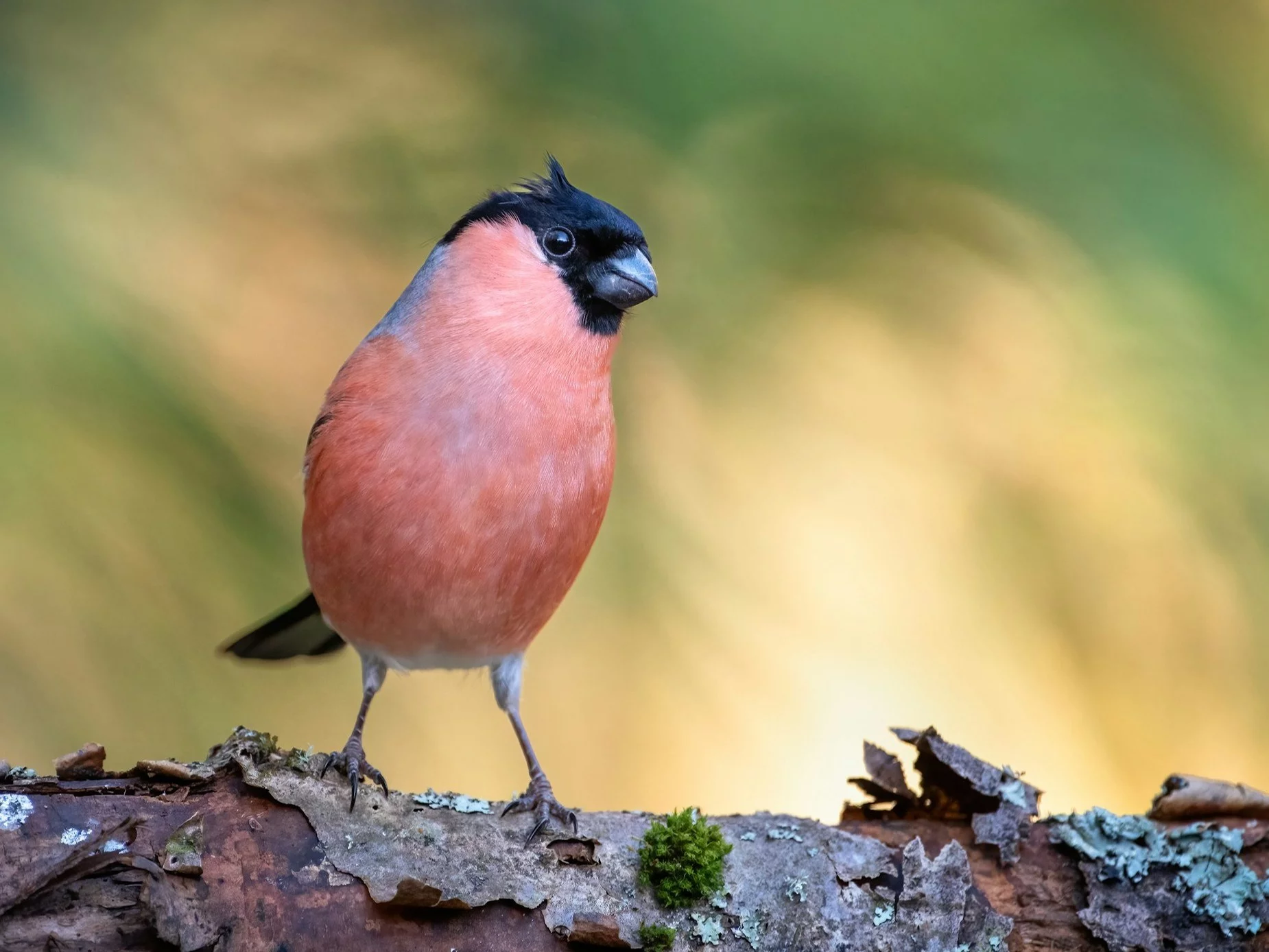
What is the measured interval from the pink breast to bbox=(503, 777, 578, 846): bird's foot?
476 millimetres

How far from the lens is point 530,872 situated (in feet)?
8.40

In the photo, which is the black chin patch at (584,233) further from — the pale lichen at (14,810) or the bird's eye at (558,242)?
the pale lichen at (14,810)

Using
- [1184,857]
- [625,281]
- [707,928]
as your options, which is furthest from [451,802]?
[1184,857]

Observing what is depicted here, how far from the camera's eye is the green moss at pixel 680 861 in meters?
2.62

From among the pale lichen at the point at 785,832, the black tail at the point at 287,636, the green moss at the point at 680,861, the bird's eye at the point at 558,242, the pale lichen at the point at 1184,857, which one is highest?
the bird's eye at the point at 558,242

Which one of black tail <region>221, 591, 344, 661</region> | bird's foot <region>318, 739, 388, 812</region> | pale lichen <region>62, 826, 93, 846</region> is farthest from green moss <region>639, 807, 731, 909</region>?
black tail <region>221, 591, 344, 661</region>

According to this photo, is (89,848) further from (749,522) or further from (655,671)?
(749,522)

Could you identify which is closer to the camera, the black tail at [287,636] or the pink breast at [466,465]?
the pink breast at [466,465]

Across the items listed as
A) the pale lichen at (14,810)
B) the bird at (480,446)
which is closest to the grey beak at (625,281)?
the bird at (480,446)

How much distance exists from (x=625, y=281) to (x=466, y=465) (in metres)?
0.68

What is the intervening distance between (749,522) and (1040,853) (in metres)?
1.68

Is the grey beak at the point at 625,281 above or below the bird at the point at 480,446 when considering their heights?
above

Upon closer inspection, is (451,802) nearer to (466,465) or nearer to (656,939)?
(656,939)

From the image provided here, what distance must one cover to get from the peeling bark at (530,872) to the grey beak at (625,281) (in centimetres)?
133
